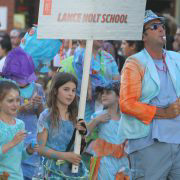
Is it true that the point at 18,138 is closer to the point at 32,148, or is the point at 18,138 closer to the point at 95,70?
the point at 32,148

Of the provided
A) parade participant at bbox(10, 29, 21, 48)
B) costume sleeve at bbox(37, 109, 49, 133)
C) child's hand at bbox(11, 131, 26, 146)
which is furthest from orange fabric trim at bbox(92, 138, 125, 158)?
parade participant at bbox(10, 29, 21, 48)

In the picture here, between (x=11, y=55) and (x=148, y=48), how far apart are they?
191 centimetres

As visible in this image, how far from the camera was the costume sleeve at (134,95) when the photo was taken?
5.60 meters

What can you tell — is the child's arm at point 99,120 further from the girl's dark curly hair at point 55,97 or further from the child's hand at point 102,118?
the girl's dark curly hair at point 55,97

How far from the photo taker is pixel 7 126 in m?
5.82

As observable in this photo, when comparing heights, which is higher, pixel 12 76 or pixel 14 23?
pixel 14 23

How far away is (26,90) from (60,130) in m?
1.34

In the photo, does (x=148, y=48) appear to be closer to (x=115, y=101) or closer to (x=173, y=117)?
(x=173, y=117)

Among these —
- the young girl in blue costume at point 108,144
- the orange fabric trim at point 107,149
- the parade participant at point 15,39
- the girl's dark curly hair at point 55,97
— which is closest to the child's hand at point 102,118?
the young girl in blue costume at point 108,144

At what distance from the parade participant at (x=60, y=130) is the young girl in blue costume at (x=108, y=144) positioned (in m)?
0.80

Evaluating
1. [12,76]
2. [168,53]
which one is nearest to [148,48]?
[168,53]

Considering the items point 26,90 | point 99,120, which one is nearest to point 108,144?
point 99,120

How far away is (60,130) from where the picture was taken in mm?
5988

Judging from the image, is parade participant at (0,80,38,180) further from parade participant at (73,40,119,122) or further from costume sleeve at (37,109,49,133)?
parade participant at (73,40,119,122)
